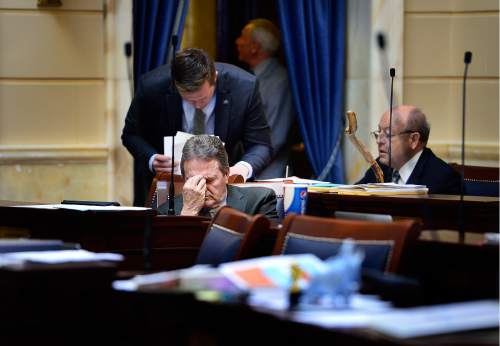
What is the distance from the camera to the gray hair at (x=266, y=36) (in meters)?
9.05

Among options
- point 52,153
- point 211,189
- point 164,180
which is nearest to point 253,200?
point 211,189

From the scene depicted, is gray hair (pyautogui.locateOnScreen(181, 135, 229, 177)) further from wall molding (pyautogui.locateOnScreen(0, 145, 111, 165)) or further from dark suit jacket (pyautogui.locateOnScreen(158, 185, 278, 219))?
wall molding (pyautogui.locateOnScreen(0, 145, 111, 165))

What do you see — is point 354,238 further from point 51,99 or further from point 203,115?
point 51,99

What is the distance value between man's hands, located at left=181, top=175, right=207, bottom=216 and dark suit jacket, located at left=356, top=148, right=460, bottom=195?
4.86 ft

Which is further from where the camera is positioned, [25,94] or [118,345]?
[25,94]

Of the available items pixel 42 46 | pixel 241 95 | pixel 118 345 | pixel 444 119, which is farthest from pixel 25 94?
pixel 118 345

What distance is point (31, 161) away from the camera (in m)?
8.45

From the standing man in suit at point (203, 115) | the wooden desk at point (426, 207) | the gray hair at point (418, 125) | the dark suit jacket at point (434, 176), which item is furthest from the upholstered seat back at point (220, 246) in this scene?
the gray hair at point (418, 125)

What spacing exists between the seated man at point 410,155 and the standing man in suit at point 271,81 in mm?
2045

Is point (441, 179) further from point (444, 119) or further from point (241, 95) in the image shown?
point (444, 119)

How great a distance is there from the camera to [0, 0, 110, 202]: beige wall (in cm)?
844

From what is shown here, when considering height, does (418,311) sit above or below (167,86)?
below

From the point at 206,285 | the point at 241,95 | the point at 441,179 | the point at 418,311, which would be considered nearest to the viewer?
the point at 418,311

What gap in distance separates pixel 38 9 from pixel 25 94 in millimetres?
605
